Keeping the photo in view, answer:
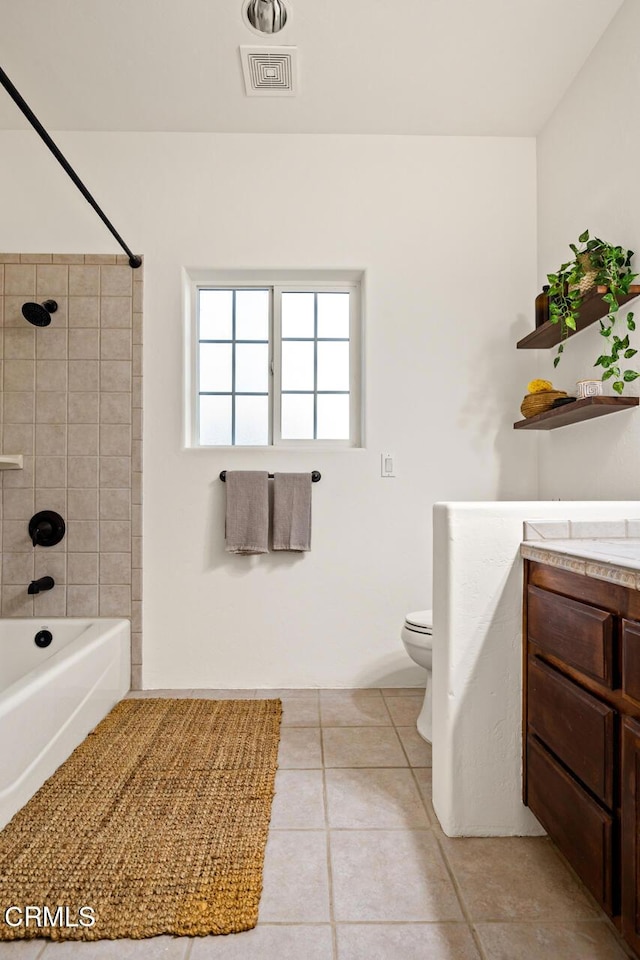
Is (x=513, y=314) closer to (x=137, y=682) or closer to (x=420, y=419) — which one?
(x=420, y=419)

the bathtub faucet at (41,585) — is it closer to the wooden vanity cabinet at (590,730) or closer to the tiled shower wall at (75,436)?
the tiled shower wall at (75,436)

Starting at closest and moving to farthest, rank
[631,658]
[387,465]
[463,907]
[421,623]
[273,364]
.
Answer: [631,658] < [463,907] < [421,623] < [387,465] < [273,364]

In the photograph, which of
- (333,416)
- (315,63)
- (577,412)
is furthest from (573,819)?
(315,63)

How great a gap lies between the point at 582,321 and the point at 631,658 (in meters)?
1.49

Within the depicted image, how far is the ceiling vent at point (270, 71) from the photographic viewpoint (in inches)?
83.1

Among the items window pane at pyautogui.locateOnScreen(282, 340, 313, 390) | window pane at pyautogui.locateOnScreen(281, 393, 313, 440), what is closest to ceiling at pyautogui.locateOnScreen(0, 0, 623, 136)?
window pane at pyautogui.locateOnScreen(282, 340, 313, 390)

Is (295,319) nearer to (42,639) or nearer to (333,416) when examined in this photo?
(333,416)

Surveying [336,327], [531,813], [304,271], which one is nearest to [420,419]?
[336,327]

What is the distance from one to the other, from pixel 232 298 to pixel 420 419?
3.45 ft

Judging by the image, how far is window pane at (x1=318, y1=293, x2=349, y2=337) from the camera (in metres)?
2.75

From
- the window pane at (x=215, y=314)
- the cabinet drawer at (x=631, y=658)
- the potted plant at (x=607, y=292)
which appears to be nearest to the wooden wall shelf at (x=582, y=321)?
the potted plant at (x=607, y=292)

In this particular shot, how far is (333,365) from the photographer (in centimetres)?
276

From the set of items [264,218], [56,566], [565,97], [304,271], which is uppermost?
[565,97]

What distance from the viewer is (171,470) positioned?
257cm
